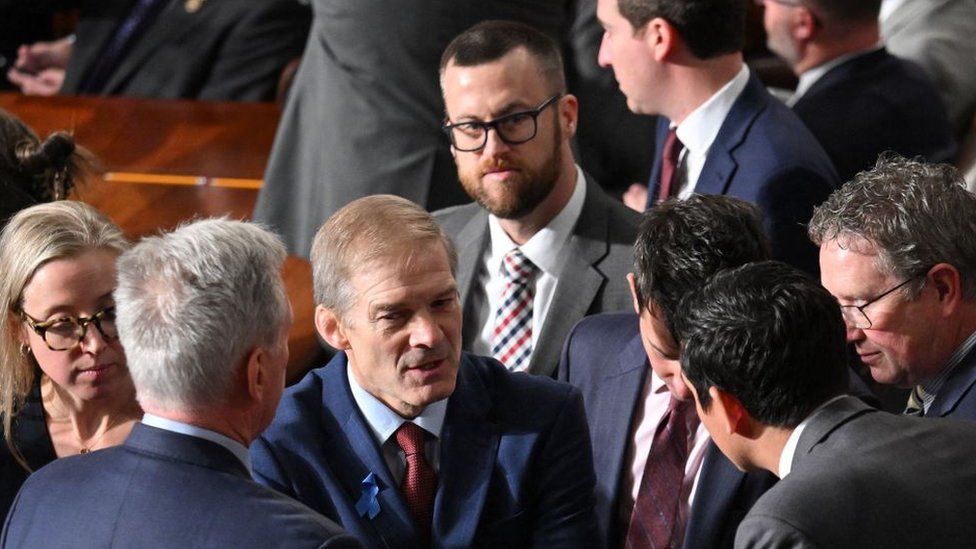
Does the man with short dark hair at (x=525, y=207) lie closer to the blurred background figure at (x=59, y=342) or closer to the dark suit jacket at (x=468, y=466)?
the dark suit jacket at (x=468, y=466)

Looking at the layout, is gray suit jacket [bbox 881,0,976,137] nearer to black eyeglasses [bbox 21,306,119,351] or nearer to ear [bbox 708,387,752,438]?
ear [bbox 708,387,752,438]

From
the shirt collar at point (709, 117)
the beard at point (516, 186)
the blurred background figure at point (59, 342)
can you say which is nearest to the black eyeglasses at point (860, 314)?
the beard at point (516, 186)

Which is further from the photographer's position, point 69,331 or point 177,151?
point 177,151

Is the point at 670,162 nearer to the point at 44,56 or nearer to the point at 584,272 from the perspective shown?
the point at 584,272

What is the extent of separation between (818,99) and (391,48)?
1116 millimetres

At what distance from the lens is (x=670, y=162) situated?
3631mm

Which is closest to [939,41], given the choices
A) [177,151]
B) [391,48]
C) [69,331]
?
[391,48]

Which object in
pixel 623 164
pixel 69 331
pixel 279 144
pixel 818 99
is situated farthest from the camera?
pixel 623 164

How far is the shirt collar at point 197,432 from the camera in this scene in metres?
2.16

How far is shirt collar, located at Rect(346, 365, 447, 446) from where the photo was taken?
2.57 metres

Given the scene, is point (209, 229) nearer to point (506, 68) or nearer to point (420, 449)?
point (420, 449)

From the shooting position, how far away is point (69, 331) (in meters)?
2.82

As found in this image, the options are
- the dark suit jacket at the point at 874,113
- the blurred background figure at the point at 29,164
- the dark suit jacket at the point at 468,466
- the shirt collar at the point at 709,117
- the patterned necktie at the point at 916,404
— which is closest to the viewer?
the dark suit jacket at the point at 468,466

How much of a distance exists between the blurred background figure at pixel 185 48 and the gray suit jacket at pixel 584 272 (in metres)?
2.46
